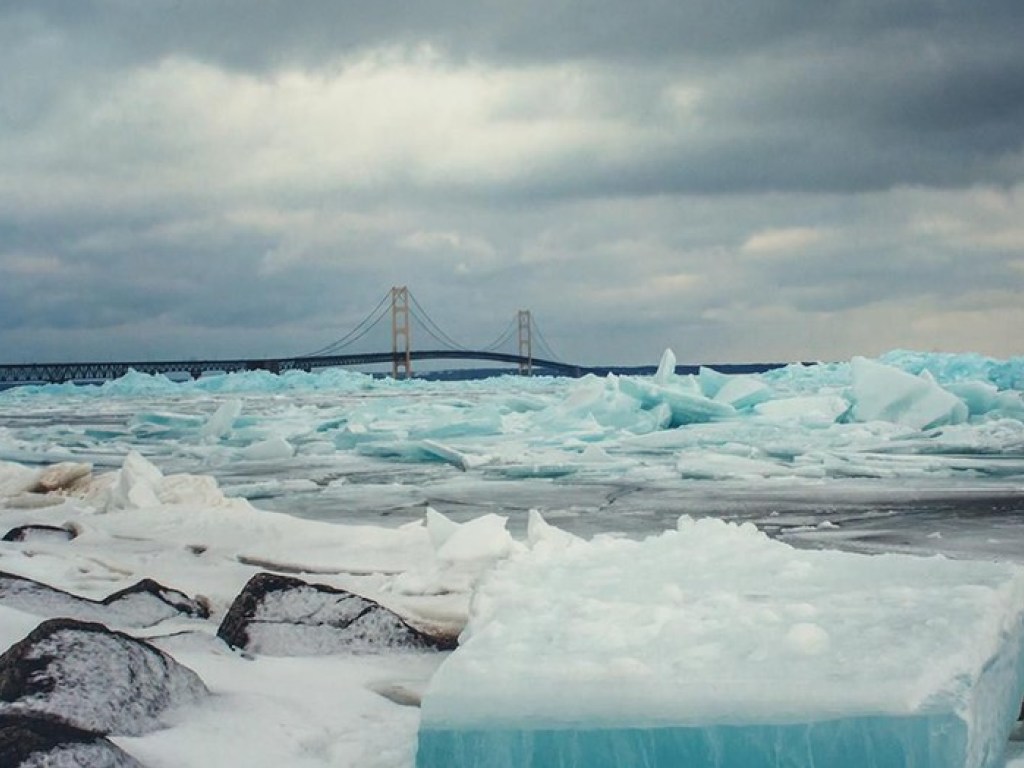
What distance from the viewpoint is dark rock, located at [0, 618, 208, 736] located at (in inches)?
69.3

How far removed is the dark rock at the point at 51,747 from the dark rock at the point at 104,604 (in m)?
0.92

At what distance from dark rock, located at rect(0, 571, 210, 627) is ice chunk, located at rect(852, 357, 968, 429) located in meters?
9.14

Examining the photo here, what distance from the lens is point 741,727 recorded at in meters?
1.45

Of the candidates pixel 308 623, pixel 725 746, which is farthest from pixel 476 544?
pixel 725 746

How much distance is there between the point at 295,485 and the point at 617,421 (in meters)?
5.54

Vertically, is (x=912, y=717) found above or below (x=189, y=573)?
above

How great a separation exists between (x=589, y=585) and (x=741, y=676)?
72 centimetres

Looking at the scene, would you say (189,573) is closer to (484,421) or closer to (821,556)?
(821,556)

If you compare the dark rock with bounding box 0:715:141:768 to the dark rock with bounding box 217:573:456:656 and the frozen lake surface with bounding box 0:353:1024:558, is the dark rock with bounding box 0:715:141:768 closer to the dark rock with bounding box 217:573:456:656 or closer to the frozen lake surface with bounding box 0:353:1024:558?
the dark rock with bounding box 217:573:456:656

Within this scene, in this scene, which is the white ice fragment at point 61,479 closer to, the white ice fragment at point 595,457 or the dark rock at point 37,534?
the dark rock at point 37,534

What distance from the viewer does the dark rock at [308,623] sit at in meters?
2.38

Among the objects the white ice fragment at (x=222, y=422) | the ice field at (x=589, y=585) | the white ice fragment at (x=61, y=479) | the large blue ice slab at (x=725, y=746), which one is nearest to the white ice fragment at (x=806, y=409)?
the ice field at (x=589, y=585)

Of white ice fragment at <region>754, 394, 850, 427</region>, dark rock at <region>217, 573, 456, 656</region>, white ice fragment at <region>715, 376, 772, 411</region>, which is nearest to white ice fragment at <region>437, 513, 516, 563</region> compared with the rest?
dark rock at <region>217, 573, 456, 656</region>

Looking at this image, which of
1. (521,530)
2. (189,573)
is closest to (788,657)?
(189,573)
